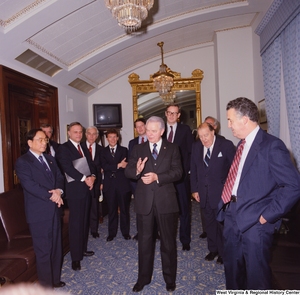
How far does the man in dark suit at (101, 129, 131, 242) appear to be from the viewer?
4.04 meters

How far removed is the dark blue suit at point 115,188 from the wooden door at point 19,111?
1346mm


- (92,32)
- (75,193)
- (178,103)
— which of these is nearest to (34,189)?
(75,193)

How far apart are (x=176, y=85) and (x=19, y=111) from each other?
162 inches

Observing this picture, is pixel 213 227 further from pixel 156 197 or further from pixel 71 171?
pixel 71 171

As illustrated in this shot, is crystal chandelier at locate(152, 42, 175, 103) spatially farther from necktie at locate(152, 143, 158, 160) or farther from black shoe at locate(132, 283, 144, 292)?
black shoe at locate(132, 283, 144, 292)

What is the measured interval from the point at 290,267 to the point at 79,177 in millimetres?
2279

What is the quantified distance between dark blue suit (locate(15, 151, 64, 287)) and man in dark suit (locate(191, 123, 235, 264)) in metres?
1.59

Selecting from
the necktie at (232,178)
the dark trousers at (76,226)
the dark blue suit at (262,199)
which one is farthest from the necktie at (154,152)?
the dark trousers at (76,226)

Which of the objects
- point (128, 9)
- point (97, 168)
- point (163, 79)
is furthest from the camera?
point (163, 79)

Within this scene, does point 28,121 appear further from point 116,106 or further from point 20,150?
point 116,106

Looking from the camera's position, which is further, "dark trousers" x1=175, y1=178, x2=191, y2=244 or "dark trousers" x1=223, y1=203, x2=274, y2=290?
"dark trousers" x1=175, y1=178, x2=191, y2=244

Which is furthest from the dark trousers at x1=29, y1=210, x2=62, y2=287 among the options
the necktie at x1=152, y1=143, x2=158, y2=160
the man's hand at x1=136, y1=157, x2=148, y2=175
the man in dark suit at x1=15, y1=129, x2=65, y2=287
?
the necktie at x1=152, y1=143, x2=158, y2=160

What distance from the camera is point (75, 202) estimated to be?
3104 millimetres

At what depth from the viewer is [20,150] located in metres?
4.31
